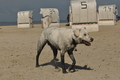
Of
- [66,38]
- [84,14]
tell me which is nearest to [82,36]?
[66,38]

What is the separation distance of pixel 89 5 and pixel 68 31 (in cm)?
1392

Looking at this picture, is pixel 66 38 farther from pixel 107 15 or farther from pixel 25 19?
pixel 25 19

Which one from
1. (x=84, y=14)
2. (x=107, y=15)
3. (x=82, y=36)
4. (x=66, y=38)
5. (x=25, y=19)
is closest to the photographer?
(x=82, y=36)

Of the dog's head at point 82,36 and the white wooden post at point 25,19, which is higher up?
the white wooden post at point 25,19

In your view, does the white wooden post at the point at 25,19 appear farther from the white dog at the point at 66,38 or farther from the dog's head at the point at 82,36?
the dog's head at the point at 82,36

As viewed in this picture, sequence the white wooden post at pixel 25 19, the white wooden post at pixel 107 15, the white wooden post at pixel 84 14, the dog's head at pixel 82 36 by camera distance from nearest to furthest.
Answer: the dog's head at pixel 82 36 → the white wooden post at pixel 84 14 → the white wooden post at pixel 107 15 → the white wooden post at pixel 25 19

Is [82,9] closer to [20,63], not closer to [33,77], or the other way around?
[20,63]

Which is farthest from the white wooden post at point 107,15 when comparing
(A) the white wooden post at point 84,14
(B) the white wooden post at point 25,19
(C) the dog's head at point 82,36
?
(C) the dog's head at point 82,36

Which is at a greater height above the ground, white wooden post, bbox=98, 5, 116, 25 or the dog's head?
white wooden post, bbox=98, 5, 116, 25

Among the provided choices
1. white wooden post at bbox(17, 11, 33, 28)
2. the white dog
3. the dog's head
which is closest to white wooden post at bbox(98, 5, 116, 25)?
white wooden post at bbox(17, 11, 33, 28)

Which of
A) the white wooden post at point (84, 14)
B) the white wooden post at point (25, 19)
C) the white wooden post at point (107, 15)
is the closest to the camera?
the white wooden post at point (84, 14)

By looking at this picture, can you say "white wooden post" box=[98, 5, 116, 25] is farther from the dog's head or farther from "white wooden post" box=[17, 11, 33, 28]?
the dog's head

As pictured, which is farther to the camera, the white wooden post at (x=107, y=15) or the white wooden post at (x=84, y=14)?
the white wooden post at (x=107, y=15)

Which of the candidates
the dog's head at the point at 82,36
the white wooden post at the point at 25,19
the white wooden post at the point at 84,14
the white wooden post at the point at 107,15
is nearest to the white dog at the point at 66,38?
the dog's head at the point at 82,36
